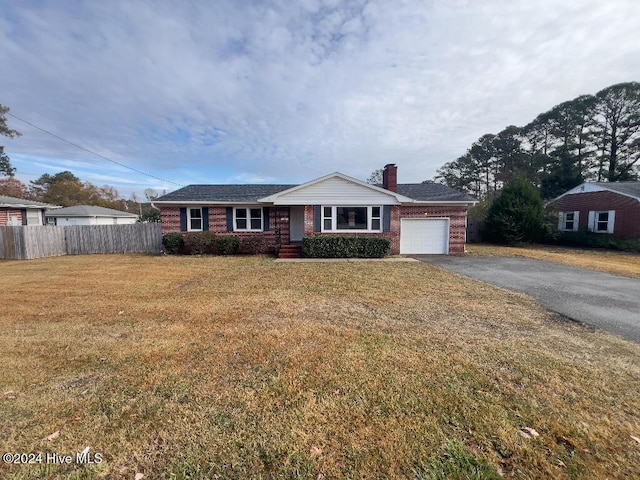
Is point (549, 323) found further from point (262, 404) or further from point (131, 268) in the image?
point (131, 268)

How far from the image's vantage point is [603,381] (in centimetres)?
322

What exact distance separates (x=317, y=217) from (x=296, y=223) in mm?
2358

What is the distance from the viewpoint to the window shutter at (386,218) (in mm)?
14164

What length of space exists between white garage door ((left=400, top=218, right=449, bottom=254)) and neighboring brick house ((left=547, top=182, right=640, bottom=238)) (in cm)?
1273

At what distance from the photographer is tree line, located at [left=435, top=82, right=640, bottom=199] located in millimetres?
28047

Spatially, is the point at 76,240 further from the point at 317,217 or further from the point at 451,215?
the point at 451,215

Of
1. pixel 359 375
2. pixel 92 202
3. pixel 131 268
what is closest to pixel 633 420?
pixel 359 375

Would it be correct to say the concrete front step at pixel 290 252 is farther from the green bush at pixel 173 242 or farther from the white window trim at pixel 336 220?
the green bush at pixel 173 242

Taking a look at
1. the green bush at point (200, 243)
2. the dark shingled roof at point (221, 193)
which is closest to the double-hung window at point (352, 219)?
the dark shingled roof at point (221, 193)

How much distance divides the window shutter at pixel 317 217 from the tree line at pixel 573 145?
74.2 feet

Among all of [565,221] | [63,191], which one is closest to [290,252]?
[565,221]

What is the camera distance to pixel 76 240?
15.5 m

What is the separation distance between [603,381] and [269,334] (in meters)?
4.22

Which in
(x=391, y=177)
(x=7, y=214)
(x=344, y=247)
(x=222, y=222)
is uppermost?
(x=391, y=177)
